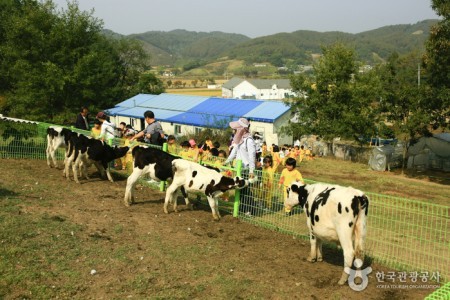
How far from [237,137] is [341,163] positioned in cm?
2014

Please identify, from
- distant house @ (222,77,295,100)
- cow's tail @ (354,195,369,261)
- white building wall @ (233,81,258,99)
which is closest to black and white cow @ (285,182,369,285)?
cow's tail @ (354,195,369,261)

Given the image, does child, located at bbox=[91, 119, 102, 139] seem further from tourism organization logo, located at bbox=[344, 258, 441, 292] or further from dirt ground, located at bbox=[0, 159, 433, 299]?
tourism organization logo, located at bbox=[344, 258, 441, 292]

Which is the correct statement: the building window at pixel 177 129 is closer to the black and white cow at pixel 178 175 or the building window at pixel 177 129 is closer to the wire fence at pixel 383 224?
the wire fence at pixel 383 224

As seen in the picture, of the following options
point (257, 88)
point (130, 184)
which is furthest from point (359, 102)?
point (257, 88)

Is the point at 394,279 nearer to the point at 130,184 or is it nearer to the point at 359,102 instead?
the point at 130,184

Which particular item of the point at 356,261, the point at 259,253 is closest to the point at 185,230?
the point at 259,253

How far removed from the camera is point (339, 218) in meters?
6.58

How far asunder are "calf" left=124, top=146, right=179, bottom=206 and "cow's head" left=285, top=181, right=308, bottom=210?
3.45m

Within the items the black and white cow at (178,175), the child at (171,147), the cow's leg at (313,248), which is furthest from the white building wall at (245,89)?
the cow's leg at (313,248)

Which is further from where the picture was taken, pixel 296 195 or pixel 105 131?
pixel 105 131

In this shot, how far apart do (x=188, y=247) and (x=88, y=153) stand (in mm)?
5959

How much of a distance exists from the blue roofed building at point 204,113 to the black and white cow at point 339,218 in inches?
1062

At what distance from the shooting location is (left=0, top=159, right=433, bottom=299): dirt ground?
6.06 m

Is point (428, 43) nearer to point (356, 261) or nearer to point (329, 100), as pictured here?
point (329, 100)
